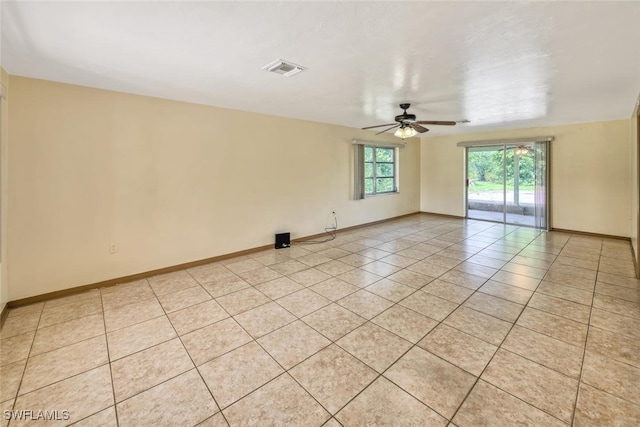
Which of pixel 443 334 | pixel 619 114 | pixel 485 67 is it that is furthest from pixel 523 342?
pixel 619 114

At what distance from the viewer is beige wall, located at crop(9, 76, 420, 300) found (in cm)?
307

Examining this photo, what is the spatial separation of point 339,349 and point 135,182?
3339mm

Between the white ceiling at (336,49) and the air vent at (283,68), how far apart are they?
0.29 feet

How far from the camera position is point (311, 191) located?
5812mm

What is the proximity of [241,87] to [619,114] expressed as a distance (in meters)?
6.54

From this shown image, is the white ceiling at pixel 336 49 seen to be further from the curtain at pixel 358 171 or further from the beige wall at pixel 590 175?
the curtain at pixel 358 171

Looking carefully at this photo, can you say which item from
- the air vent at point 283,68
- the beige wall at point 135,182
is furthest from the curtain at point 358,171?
the air vent at point 283,68

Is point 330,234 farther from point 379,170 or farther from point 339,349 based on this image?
point 339,349

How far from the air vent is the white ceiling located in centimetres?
9

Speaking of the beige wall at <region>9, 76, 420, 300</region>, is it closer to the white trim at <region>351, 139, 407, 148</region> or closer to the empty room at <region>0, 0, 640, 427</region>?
the empty room at <region>0, 0, 640, 427</region>

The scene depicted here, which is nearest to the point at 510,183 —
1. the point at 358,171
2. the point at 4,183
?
the point at 358,171

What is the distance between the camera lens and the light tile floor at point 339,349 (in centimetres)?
171

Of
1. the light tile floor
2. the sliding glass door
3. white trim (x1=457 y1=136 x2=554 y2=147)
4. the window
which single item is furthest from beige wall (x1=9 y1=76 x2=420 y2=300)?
the sliding glass door

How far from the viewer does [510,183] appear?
714 centimetres
